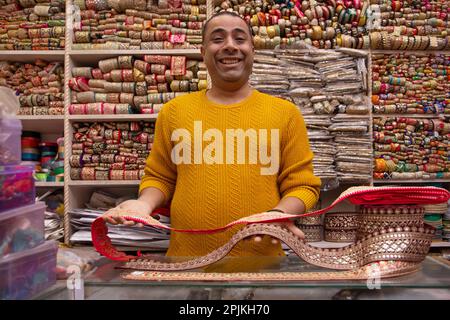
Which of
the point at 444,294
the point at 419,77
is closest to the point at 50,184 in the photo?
the point at 444,294

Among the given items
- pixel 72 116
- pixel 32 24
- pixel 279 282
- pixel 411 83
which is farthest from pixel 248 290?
pixel 32 24

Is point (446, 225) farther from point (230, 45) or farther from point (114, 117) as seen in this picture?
point (114, 117)

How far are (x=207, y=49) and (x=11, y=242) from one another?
0.78 metres

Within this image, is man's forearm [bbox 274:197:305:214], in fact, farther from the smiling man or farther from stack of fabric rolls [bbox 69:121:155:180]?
stack of fabric rolls [bbox 69:121:155:180]

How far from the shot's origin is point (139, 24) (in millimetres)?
2008

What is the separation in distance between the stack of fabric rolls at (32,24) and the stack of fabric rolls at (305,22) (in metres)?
0.81

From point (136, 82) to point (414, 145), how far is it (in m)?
1.45

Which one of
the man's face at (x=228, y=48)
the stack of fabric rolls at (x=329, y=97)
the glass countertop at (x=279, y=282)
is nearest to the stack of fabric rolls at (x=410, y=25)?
the stack of fabric rolls at (x=329, y=97)

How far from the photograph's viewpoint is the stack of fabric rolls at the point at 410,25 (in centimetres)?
198

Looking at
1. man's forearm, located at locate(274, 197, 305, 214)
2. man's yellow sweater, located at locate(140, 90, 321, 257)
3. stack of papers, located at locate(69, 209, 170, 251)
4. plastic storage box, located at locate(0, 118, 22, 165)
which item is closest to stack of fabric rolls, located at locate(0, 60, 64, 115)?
stack of papers, located at locate(69, 209, 170, 251)

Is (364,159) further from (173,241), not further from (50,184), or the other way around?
(50,184)

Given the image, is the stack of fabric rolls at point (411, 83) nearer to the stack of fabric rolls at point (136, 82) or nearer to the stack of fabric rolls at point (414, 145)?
the stack of fabric rolls at point (414, 145)

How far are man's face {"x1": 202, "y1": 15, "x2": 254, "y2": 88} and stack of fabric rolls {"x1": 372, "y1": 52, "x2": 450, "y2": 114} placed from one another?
1.14 metres

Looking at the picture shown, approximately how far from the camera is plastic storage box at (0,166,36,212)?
480 millimetres
